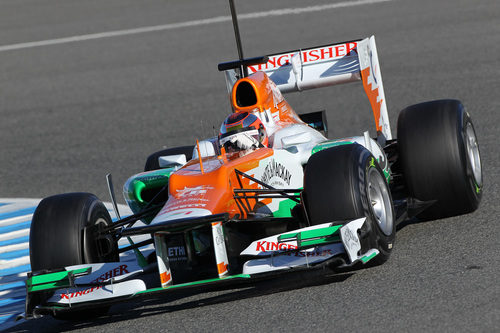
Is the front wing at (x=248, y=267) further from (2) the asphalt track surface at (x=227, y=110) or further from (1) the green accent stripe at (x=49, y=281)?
(2) the asphalt track surface at (x=227, y=110)

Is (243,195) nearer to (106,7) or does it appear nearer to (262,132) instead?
(262,132)

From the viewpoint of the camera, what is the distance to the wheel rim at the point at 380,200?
6.36 metres

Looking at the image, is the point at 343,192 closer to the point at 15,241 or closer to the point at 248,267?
the point at 248,267

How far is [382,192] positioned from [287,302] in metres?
1.22

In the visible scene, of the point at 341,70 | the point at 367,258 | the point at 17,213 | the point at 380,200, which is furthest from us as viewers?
the point at 17,213

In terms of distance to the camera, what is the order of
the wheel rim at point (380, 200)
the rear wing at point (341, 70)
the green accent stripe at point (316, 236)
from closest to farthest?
the green accent stripe at point (316, 236) → the wheel rim at point (380, 200) → the rear wing at point (341, 70)

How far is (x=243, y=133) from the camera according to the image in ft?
22.9

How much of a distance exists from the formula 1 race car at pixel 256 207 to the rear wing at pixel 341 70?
2.52 ft

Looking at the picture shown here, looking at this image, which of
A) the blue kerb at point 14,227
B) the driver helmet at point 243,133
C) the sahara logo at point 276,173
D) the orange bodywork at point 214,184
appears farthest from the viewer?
the blue kerb at point 14,227

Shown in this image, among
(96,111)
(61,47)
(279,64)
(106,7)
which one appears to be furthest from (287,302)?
(106,7)

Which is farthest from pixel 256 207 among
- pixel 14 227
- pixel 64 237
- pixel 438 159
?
pixel 14 227

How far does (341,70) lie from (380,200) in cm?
239

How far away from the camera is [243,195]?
632 centimetres

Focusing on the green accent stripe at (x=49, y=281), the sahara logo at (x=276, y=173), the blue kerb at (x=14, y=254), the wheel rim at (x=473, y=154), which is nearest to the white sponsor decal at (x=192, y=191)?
the sahara logo at (x=276, y=173)
